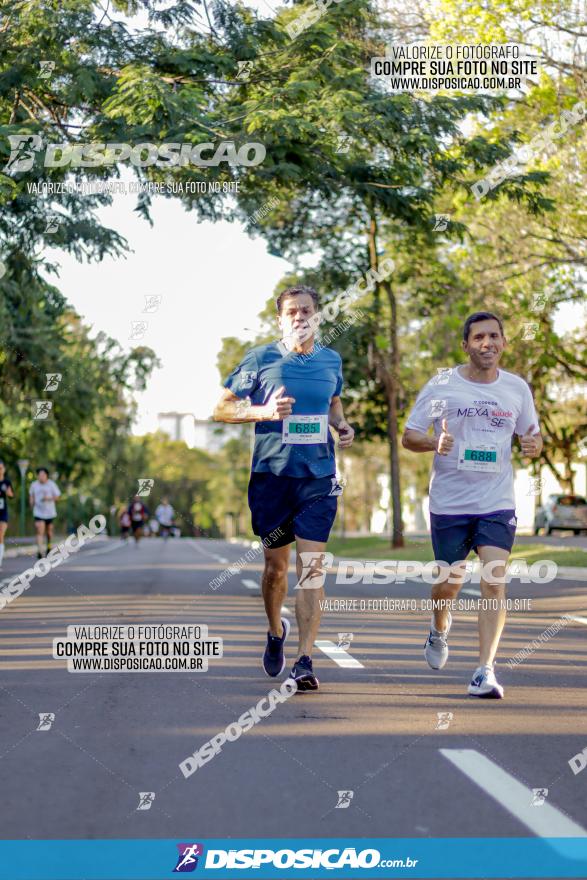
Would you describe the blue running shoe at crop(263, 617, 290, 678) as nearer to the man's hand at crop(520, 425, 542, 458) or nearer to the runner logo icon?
the man's hand at crop(520, 425, 542, 458)

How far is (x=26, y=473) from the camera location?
148 feet

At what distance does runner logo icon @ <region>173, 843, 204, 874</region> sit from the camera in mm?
3879

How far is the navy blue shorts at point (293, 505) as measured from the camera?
23.8 ft

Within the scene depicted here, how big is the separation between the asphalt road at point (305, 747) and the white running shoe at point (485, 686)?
0.08 m

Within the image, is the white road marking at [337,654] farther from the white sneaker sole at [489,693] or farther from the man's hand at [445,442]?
the man's hand at [445,442]

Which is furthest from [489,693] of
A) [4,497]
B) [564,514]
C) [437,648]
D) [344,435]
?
[564,514]

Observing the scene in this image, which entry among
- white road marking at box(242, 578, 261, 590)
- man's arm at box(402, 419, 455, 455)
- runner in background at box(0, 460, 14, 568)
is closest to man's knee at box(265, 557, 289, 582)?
man's arm at box(402, 419, 455, 455)

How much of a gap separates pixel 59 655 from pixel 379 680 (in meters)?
2.49

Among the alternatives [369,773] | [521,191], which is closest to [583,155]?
[521,191]

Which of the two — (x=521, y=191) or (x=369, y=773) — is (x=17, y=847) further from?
(x=521, y=191)

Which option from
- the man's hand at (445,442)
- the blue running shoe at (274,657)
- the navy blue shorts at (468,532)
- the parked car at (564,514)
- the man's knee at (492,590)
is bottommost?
the parked car at (564,514)

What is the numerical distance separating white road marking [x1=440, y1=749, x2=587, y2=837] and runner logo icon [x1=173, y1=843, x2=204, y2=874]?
1094mm

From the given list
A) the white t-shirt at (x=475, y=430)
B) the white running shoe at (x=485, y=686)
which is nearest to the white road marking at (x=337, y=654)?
the white running shoe at (x=485, y=686)

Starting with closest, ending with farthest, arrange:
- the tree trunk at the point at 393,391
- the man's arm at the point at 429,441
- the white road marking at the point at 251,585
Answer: the man's arm at the point at 429,441, the white road marking at the point at 251,585, the tree trunk at the point at 393,391
